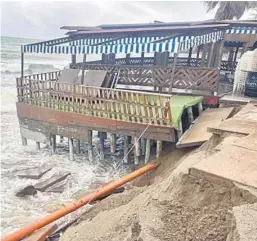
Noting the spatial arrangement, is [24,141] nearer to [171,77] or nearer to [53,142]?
[53,142]

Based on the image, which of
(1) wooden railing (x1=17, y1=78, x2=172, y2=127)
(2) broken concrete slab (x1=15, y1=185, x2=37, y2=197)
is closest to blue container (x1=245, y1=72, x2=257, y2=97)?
(1) wooden railing (x1=17, y1=78, x2=172, y2=127)

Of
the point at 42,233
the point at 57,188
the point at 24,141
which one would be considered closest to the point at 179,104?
the point at 57,188

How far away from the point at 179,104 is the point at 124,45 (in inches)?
99.9

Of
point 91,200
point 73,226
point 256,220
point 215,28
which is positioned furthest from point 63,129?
point 256,220

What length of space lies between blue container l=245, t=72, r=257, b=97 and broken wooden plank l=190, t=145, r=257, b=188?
617 cm

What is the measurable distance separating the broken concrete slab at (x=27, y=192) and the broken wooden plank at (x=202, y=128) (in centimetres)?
365

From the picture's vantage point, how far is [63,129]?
9.77 meters

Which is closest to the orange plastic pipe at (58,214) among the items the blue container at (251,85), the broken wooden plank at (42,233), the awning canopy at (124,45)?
the broken wooden plank at (42,233)

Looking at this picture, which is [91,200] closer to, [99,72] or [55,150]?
[55,150]

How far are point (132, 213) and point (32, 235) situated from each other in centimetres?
192

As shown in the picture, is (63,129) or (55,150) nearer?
(63,129)

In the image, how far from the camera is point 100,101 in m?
8.91

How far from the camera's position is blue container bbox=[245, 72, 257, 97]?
9742mm

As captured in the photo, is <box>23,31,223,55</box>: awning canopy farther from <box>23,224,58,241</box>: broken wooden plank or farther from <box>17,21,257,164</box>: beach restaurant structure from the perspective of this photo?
<box>23,224,58,241</box>: broken wooden plank
